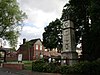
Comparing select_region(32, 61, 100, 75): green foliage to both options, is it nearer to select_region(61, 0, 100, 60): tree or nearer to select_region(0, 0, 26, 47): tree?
select_region(61, 0, 100, 60): tree

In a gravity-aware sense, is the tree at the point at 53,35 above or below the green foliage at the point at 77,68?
above

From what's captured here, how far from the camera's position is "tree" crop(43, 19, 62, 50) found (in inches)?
2244

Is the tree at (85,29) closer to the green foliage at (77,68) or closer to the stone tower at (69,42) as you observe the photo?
the stone tower at (69,42)

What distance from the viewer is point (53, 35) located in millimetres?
59188

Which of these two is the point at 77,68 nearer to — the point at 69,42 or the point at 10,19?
the point at 69,42

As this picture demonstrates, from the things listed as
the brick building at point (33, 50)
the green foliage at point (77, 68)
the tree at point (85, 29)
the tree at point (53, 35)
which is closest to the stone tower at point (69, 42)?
the tree at point (85, 29)

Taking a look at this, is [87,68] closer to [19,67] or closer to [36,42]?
[19,67]

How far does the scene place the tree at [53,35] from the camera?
187ft

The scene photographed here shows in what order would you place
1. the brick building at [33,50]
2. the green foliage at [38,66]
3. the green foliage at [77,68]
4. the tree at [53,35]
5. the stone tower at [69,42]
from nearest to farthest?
the green foliage at [77,68] → the green foliage at [38,66] → the stone tower at [69,42] → the tree at [53,35] → the brick building at [33,50]

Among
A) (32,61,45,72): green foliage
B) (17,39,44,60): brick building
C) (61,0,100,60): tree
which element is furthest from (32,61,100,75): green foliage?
(17,39,44,60): brick building

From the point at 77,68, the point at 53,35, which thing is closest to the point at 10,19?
the point at 53,35

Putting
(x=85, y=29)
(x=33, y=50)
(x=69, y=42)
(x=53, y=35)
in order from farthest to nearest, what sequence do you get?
(x=33, y=50) → (x=53, y=35) → (x=85, y=29) → (x=69, y=42)

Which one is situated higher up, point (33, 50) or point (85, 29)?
point (85, 29)

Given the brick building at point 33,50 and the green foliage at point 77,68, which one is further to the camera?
the brick building at point 33,50
